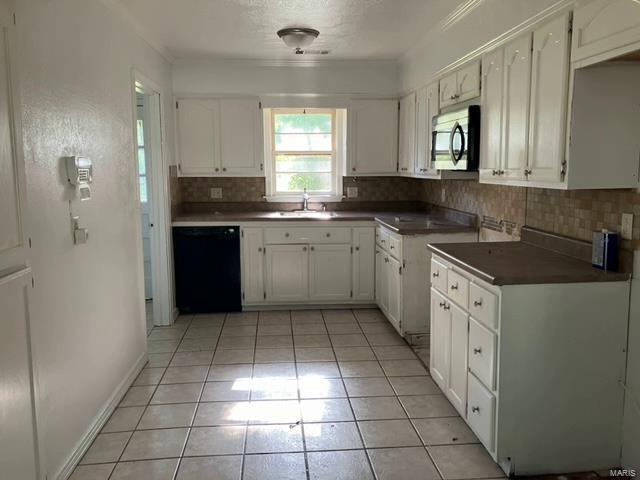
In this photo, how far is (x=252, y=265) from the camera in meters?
5.10

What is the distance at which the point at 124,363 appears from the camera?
3.36m

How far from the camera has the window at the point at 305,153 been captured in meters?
5.64

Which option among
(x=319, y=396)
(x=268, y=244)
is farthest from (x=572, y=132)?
(x=268, y=244)

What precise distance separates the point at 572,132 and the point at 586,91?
0.59 ft

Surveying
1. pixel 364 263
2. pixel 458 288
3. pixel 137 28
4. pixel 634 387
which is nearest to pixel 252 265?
pixel 364 263

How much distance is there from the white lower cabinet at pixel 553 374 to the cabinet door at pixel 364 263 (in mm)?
2650

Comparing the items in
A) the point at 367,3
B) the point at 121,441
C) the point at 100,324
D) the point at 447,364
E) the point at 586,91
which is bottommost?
the point at 121,441

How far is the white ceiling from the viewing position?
11.2ft

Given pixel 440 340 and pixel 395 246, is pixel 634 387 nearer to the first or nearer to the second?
pixel 440 340

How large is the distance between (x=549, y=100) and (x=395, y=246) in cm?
202

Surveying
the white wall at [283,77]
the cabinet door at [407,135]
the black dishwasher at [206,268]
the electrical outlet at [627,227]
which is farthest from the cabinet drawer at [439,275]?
the white wall at [283,77]

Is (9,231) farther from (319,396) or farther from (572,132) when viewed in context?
(572,132)

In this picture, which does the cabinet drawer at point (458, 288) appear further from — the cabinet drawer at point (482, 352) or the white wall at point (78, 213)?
the white wall at point (78, 213)

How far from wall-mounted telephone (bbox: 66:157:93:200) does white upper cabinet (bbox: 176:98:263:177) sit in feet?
8.13
